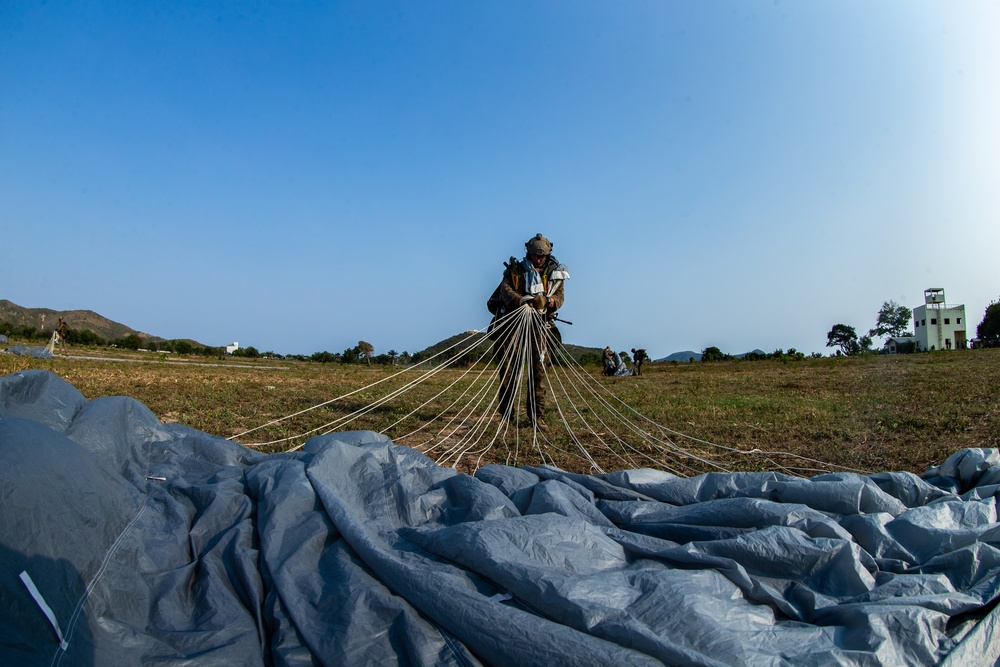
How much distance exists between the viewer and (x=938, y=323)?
25422 mm

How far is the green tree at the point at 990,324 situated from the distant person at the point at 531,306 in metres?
28.2

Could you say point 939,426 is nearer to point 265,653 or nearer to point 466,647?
point 466,647

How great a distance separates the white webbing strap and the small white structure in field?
93.9 ft

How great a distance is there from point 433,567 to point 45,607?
94cm

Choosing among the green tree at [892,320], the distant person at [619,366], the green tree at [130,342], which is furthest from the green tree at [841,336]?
the green tree at [130,342]

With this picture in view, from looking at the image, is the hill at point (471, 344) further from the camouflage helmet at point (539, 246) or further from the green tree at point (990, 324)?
the green tree at point (990, 324)

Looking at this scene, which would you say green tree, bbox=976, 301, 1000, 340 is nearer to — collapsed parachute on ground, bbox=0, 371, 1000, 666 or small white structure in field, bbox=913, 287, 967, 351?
small white structure in field, bbox=913, 287, 967, 351

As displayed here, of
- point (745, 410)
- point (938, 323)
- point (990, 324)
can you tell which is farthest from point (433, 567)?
point (990, 324)

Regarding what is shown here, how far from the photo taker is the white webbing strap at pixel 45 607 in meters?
1.44

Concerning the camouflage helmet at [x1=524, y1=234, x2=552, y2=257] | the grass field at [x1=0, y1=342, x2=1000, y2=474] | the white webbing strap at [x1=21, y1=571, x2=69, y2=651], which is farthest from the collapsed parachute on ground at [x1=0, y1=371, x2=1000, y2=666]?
the camouflage helmet at [x1=524, y1=234, x2=552, y2=257]

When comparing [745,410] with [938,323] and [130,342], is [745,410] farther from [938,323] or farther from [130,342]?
[938,323]

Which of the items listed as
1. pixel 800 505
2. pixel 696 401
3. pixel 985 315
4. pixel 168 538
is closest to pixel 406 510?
pixel 168 538

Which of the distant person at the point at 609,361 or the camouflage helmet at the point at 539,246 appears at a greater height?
the camouflage helmet at the point at 539,246

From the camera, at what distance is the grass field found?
4773 millimetres
